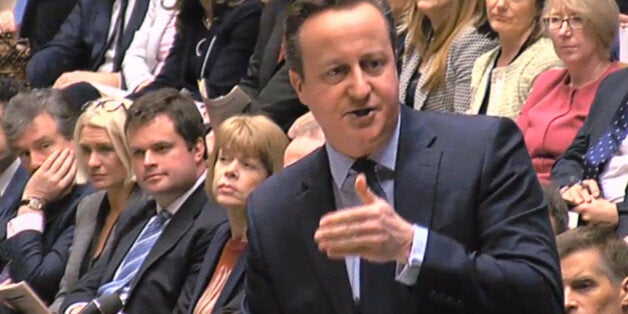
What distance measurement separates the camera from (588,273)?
3.72 meters

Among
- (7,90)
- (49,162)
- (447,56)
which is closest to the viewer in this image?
(447,56)

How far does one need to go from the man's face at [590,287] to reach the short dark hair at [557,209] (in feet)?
1.33

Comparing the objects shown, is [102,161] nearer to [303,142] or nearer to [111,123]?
[111,123]

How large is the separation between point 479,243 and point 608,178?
223cm

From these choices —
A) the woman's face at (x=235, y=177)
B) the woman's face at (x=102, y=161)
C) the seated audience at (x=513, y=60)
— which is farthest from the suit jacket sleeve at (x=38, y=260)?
the seated audience at (x=513, y=60)

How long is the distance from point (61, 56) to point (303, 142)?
3.40 m

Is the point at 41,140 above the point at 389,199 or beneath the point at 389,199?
beneath

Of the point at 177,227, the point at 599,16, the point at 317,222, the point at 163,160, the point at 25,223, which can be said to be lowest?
the point at 25,223

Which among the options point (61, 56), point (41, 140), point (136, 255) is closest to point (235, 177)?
point (136, 255)

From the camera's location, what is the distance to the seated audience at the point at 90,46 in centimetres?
724

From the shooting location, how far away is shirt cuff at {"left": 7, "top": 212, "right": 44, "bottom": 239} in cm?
580

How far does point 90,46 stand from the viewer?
7551 millimetres

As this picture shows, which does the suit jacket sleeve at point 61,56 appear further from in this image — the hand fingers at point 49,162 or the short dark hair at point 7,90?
the hand fingers at point 49,162

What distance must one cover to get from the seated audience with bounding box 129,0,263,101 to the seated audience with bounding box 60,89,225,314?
119 cm
